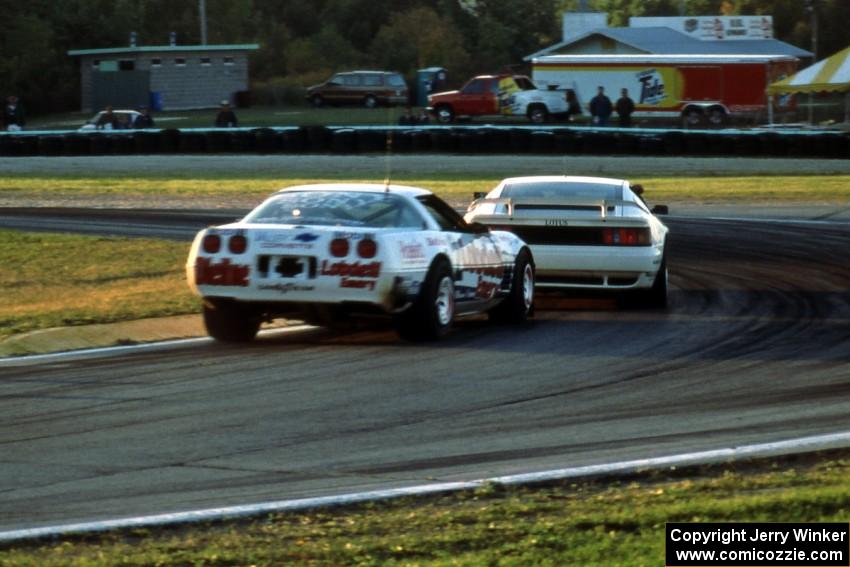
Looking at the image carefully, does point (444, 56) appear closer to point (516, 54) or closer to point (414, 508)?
point (516, 54)

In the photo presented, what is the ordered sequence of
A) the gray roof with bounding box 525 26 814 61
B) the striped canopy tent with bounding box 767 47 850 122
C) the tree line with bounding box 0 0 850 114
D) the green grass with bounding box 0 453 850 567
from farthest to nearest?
the tree line with bounding box 0 0 850 114 → the gray roof with bounding box 525 26 814 61 → the striped canopy tent with bounding box 767 47 850 122 → the green grass with bounding box 0 453 850 567

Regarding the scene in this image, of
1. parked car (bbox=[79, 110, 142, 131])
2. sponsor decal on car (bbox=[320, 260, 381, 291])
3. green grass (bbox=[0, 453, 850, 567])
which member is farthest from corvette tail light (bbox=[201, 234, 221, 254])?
parked car (bbox=[79, 110, 142, 131])

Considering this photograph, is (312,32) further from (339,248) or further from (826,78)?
(339,248)

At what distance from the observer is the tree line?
76.4m

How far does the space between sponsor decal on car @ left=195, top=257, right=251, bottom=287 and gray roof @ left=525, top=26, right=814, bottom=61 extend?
6107 cm

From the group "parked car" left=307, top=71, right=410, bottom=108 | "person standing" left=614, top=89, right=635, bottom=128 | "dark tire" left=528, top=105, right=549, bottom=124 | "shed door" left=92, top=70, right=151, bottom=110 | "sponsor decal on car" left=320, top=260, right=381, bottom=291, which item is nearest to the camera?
"sponsor decal on car" left=320, top=260, right=381, bottom=291

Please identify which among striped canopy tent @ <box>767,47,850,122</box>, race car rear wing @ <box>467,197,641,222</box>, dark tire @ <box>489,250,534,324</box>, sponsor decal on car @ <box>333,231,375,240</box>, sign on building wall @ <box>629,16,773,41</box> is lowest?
dark tire @ <box>489,250,534,324</box>

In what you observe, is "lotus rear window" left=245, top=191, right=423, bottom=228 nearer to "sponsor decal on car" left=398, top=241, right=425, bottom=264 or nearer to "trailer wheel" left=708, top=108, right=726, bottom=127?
"sponsor decal on car" left=398, top=241, right=425, bottom=264

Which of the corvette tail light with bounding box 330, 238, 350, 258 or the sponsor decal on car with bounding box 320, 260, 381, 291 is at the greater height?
the corvette tail light with bounding box 330, 238, 350, 258

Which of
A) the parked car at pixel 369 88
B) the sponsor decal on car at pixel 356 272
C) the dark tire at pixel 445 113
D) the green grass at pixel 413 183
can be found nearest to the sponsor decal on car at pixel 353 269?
the sponsor decal on car at pixel 356 272

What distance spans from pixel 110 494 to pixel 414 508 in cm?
138

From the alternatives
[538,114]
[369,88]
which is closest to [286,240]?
[538,114]

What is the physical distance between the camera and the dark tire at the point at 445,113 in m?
58.4

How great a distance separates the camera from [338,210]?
12141mm
